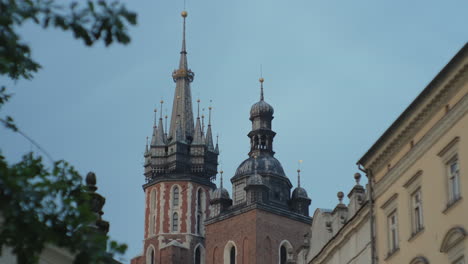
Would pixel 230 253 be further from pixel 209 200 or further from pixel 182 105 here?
pixel 182 105

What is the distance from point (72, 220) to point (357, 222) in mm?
22570

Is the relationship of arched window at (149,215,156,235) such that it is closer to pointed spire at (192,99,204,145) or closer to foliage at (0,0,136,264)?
pointed spire at (192,99,204,145)

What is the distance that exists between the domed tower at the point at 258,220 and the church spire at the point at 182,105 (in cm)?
1892

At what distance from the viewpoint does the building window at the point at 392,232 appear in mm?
30984

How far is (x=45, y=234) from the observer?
13.0 meters

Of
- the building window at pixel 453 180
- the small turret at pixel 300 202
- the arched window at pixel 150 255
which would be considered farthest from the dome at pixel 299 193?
the building window at pixel 453 180

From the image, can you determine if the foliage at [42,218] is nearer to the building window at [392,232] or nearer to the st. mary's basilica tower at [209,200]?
the building window at [392,232]

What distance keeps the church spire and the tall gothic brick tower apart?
0.09m

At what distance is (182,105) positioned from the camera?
108 m

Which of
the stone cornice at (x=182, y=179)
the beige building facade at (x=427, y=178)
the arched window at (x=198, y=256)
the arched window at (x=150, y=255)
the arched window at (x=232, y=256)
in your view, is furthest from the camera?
the stone cornice at (x=182, y=179)

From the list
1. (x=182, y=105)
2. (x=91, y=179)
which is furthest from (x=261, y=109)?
(x=91, y=179)

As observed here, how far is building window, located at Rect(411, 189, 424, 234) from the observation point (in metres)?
29.2

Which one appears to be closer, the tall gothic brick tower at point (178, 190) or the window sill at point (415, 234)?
the window sill at point (415, 234)

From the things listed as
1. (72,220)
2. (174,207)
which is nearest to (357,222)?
(72,220)
